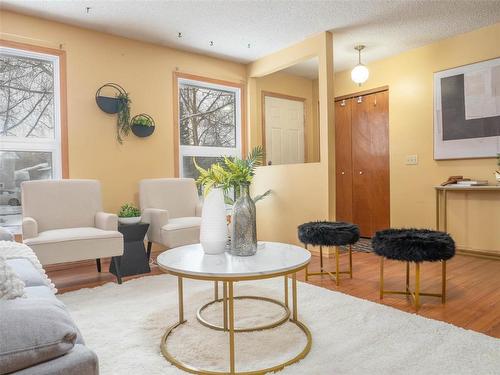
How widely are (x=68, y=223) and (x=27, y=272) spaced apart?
5.75ft

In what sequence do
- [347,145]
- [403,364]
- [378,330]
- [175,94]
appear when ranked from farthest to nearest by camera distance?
[347,145], [175,94], [378,330], [403,364]

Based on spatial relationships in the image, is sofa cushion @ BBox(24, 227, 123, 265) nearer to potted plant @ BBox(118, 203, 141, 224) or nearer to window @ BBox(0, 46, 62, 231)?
potted plant @ BBox(118, 203, 141, 224)

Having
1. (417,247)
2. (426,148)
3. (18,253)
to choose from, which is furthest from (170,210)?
(426,148)

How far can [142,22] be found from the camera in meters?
3.67

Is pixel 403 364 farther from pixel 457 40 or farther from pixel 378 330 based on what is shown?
pixel 457 40

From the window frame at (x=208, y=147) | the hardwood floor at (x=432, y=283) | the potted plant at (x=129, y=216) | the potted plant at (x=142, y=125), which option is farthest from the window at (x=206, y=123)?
the hardwood floor at (x=432, y=283)

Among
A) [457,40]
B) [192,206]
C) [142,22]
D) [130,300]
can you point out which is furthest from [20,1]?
[457,40]

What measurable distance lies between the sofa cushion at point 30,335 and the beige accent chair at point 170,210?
8.11ft

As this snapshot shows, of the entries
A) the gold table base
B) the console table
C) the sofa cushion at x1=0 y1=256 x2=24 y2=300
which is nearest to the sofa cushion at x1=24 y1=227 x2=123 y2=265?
the gold table base

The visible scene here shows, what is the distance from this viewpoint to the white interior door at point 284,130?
534 centimetres

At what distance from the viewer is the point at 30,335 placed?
2.48 feet

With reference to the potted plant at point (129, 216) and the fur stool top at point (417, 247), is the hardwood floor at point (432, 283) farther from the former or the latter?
the potted plant at point (129, 216)

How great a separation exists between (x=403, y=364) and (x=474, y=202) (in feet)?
9.93

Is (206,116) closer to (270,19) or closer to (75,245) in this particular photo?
(270,19)
